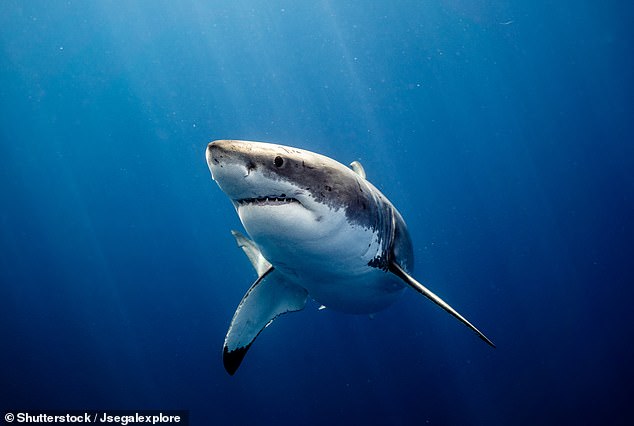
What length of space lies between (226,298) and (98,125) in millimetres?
16295

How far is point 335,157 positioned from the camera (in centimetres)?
2572

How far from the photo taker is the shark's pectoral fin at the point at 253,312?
4.02m

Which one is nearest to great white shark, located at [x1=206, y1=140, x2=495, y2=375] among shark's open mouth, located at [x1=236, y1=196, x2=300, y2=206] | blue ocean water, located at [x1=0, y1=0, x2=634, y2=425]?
shark's open mouth, located at [x1=236, y1=196, x2=300, y2=206]

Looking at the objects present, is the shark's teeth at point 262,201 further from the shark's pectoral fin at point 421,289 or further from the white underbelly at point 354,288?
the shark's pectoral fin at point 421,289

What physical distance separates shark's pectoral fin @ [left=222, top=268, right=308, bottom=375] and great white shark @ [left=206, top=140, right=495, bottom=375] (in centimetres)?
1

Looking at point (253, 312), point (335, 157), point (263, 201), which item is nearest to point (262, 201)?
point (263, 201)

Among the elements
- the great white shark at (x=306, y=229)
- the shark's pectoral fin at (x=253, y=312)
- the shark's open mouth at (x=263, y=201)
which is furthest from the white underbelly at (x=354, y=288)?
the shark's open mouth at (x=263, y=201)

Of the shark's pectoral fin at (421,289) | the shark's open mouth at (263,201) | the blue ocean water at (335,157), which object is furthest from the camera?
the blue ocean water at (335,157)

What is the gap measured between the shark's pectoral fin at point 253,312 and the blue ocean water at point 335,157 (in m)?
13.3

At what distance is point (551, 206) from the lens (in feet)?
96.5

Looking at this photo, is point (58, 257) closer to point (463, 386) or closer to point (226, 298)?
point (226, 298)

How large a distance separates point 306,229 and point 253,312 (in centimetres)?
204

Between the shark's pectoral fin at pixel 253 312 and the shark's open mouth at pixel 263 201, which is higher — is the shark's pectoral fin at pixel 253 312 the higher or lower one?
the lower one

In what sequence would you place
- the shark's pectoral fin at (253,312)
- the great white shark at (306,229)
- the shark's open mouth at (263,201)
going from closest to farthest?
the great white shark at (306,229), the shark's open mouth at (263,201), the shark's pectoral fin at (253,312)
